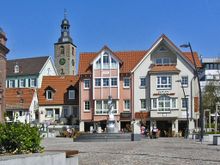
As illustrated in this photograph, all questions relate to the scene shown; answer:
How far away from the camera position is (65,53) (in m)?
131

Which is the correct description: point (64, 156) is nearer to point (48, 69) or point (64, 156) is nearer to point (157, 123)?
point (157, 123)

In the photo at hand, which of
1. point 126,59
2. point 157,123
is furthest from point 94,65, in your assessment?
point 157,123

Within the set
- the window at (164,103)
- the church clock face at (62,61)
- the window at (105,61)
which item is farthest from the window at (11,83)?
the window at (164,103)

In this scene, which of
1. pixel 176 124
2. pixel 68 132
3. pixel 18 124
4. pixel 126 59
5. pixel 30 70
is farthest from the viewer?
pixel 30 70

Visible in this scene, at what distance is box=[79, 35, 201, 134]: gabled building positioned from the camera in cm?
7031

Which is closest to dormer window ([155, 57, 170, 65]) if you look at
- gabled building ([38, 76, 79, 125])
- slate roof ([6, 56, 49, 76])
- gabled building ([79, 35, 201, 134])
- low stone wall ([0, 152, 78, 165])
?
gabled building ([79, 35, 201, 134])

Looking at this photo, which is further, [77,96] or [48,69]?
[48,69]

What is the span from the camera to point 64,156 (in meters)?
11.4

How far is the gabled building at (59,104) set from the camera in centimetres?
Result: 7734

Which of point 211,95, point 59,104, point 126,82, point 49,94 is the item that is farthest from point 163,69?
point 49,94

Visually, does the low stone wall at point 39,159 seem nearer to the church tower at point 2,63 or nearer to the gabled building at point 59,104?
the church tower at point 2,63

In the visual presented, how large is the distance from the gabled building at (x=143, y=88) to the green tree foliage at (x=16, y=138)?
59.0m

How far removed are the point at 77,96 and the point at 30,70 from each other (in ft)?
86.9

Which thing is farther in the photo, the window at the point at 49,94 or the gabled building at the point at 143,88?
the window at the point at 49,94
